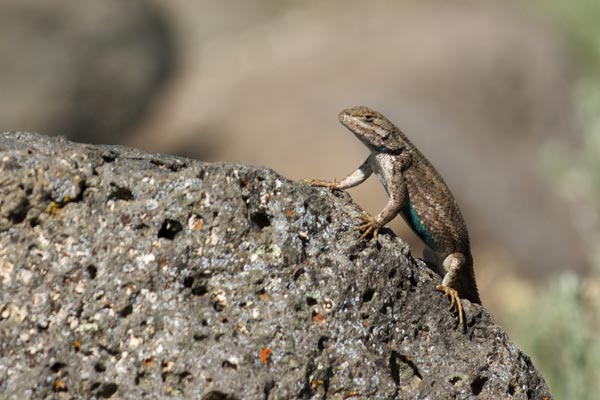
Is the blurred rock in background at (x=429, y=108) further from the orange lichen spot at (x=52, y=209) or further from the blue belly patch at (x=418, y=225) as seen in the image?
the orange lichen spot at (x=52, y=209)

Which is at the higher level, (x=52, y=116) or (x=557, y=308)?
(x=52, y=116)

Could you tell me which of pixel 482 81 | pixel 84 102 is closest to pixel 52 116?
pixel 84 102

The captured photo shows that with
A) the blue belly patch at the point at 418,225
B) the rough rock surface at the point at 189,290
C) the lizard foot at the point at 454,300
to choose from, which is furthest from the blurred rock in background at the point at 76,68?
the rough rock surface at the point at 189,290

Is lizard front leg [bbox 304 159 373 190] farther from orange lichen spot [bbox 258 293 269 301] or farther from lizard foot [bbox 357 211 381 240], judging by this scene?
orange lichen spot [bbox 258 293 269 301]

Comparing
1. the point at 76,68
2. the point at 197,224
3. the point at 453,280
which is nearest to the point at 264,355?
the point at 197,224

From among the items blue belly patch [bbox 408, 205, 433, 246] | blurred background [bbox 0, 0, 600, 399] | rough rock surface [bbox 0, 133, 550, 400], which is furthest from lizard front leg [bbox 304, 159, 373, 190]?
blurred background [bbox 0, 0, 600, 399]

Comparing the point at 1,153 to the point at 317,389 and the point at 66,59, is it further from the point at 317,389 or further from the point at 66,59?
the point at 66,59
